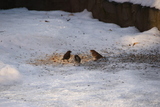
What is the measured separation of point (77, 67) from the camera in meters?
8.66

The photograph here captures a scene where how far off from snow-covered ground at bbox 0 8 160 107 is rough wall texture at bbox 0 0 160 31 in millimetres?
417

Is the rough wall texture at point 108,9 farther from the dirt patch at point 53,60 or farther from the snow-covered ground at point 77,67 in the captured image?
the dirt patch at point 53,60

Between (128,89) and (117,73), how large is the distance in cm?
158

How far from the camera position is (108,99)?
571 centimetres

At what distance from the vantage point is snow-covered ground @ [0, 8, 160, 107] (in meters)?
5.84

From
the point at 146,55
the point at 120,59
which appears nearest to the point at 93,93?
the point at 120,59

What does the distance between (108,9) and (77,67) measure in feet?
22.8

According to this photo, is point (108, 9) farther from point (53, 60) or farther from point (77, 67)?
point (77, 67)

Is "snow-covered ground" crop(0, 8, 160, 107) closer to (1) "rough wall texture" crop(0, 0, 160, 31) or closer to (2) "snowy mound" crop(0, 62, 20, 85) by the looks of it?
(2) "snowy mound" crop(0, 62, 20, 85)

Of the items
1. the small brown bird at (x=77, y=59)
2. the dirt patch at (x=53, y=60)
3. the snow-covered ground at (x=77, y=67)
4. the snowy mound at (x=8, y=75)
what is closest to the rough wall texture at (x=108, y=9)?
the snow-covered ground at (x=77, y=67)

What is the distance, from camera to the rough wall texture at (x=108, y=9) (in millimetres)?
12586

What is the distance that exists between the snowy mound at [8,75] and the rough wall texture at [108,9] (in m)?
6.38

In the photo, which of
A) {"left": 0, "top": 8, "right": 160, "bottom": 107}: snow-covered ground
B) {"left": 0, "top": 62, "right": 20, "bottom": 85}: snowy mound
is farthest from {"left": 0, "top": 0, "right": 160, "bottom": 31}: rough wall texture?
{"left": 0, "top": 62, "right": 20, "bottom": 85}: snowy mound

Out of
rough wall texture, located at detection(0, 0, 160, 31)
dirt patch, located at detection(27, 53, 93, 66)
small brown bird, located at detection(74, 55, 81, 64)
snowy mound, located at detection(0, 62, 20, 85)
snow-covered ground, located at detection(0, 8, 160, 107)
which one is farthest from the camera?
rough wall texture, located at detection(0, 0, 160, 31)
